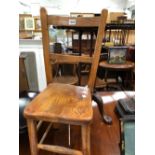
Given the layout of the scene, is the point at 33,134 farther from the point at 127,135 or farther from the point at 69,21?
the point at 69,21

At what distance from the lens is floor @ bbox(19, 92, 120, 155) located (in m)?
1.22

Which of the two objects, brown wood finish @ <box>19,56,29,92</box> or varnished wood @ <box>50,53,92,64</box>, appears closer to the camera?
varnished wood @ <box>50,53,92,64</box>

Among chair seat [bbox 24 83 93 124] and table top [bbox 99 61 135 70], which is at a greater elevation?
table top [bbox 99 61 135 70]

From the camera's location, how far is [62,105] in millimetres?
952

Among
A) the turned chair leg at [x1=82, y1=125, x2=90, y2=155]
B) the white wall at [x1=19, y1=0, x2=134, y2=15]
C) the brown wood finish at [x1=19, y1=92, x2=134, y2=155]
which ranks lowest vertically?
the brown wood finish at [x1=19, y1=92, x2=134, y2=155]

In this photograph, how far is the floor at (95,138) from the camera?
122 centimetres

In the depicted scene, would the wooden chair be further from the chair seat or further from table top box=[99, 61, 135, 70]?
table top box=[99, 61, 135, 70]

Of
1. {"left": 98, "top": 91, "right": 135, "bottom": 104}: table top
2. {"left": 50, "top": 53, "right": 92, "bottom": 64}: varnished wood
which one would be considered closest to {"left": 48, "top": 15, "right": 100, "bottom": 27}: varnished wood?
{"left": 50, "top": 53, "right": 92, "bottom": 64}: varnished wood

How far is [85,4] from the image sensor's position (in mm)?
7496

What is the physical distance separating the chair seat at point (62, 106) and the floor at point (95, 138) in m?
0.39
